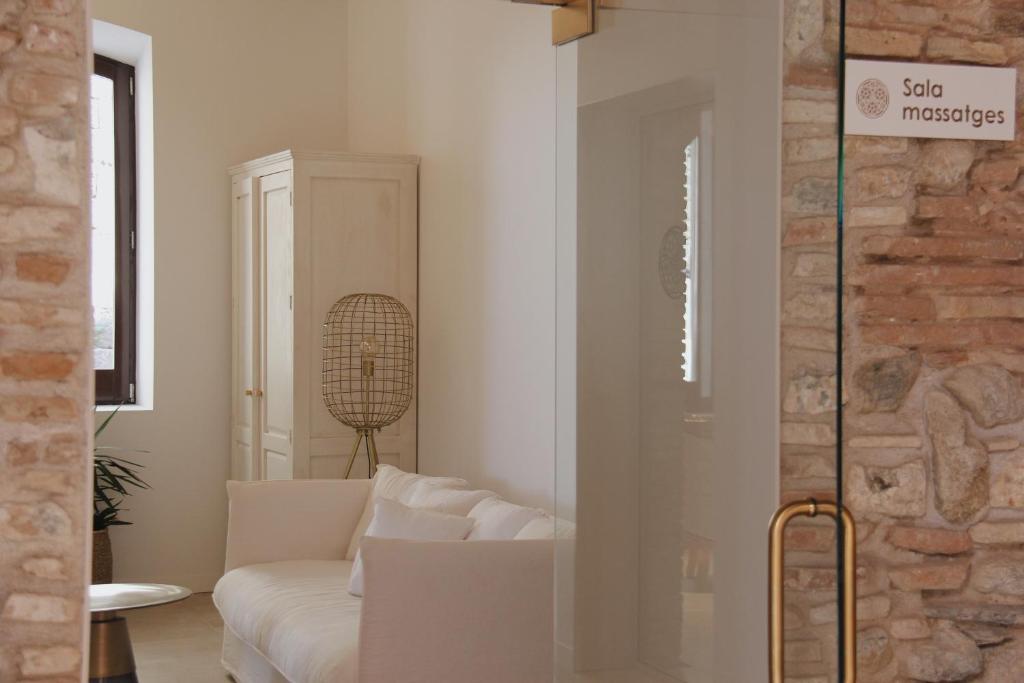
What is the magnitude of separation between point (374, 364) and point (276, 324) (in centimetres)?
66

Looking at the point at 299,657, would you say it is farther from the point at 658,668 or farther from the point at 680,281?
the point at 680,281

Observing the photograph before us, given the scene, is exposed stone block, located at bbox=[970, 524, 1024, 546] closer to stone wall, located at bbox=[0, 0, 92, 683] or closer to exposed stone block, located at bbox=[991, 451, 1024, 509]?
exposed stone block, located at bbox=[991, 451, 1024, 509]

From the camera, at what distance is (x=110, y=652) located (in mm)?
4668

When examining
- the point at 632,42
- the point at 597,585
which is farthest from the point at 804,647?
the point at 632,42

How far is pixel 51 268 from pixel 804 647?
150 centimetres

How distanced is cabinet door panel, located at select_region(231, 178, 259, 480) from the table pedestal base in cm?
218

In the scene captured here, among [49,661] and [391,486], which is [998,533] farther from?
[391,486]

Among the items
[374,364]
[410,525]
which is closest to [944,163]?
[410,525]

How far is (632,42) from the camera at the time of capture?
249 cm

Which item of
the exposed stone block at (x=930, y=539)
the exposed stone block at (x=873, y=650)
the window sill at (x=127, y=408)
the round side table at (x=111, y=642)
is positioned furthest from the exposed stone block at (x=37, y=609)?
the window sill at (x=127, y=408)

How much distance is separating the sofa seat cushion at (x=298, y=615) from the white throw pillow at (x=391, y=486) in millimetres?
146

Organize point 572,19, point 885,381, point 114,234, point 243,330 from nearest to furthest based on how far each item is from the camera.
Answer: point 885,381, point 572,19, point 243,330, point 114,234

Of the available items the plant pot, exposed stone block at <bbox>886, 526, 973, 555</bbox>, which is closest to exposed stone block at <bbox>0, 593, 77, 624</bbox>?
exposed stone block at <bbox>886, 526, 973, 555</bbox>

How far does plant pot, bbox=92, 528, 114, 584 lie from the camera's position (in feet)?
21.6
